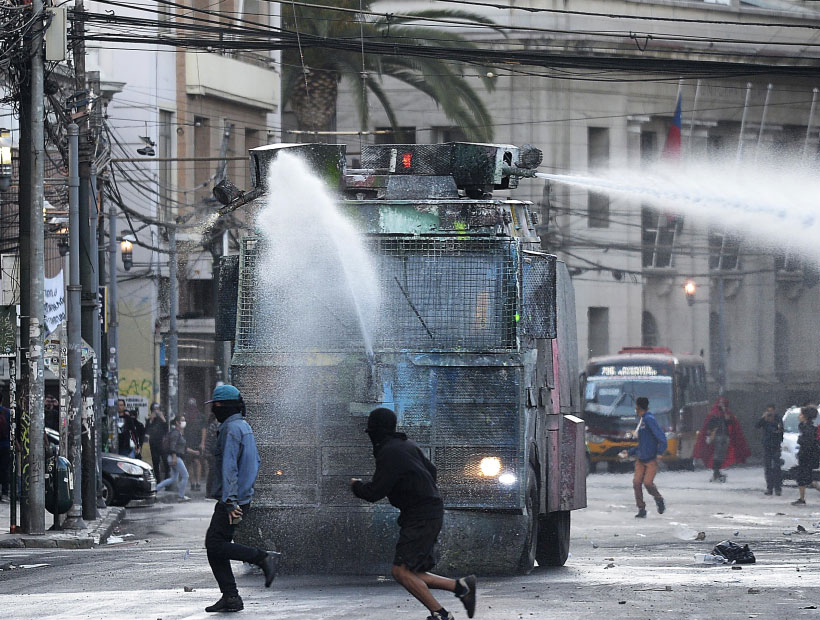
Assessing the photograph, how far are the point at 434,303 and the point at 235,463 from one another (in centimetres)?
242

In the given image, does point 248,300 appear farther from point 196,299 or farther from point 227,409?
point 196,299

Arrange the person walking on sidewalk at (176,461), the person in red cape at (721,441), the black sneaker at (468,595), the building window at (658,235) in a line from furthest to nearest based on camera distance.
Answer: the building window at (658,235)
the person in red cape at (721,441)
the person walking on sidewalk at (176,461)
the black sneaker at (468,595)

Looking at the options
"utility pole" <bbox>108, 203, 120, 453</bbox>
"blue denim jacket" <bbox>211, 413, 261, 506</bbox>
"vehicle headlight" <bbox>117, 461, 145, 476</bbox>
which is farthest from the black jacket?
"utility pole" <bbox>108, 203, 120, 453</bbox>

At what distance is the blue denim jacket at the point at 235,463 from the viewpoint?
11031 mm

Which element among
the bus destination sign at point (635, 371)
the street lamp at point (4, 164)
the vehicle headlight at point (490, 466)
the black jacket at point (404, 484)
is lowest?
the bus destination sign at point (635, 371)

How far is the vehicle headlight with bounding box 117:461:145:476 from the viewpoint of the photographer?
1006 inches

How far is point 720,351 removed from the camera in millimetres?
50562

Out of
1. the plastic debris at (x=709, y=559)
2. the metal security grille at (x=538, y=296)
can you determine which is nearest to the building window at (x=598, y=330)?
the plastic debris at (x=709, y=559)

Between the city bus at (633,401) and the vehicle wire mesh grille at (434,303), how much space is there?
25707 millimetres

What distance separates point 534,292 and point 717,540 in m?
6.25

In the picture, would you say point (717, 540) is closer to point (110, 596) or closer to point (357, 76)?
point (110, 596)

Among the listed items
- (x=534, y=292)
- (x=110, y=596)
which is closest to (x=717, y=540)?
(x=534, y=292)

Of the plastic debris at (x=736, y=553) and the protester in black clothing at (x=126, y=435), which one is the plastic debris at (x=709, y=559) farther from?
the protester in black clothing at (x=126, y=435)

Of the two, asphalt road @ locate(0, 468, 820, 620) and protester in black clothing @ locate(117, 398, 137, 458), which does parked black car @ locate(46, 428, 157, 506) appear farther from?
asphalt road @ locate(0, 468, 820, 620)
